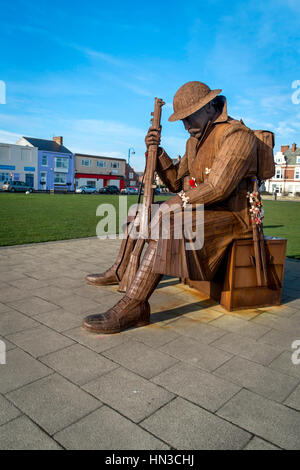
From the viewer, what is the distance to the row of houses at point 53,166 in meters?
46.6

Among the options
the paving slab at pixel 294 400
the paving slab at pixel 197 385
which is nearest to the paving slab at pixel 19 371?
the paving slab at pixel 197 385

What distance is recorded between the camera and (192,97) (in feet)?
10.9

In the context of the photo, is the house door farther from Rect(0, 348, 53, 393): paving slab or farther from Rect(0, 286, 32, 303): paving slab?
Rect(0, 348, 53, 393): paving slab

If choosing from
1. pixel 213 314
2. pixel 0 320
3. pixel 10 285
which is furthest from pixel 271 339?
pixel 10 285

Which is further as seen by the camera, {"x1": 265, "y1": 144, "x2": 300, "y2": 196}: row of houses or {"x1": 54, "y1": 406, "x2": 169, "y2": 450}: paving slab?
{"x1": 265, "y1": 144, "x2": 300, "y2": 196}: row of houses

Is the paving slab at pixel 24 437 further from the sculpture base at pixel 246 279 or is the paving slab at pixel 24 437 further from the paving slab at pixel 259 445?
the sculpture base at pixel 246 279

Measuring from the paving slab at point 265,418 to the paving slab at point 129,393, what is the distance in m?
0.39

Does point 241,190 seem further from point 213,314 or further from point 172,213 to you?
point 213,314

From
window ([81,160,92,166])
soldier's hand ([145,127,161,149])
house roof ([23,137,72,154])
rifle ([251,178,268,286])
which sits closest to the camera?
rifle ([251,178,268,286])

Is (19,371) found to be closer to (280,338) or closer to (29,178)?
(280,338)

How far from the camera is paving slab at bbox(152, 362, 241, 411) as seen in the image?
7.06 ft

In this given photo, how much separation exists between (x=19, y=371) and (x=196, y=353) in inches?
51.6

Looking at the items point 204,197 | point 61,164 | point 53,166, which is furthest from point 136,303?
point 61,164

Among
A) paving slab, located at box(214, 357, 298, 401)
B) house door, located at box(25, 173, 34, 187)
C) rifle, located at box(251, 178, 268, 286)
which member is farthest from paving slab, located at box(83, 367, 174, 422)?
house door, located at box(25, 173, 34, 187)
